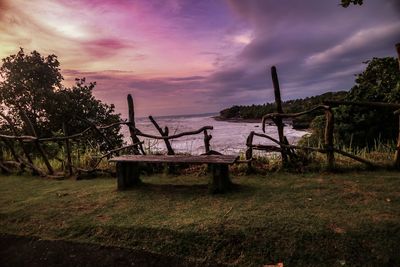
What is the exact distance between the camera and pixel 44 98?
447 inches

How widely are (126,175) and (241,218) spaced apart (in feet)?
8.30

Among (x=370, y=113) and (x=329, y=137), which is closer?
(x=329, y=137)

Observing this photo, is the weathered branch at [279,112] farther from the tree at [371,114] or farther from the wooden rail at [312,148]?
the tree at [371,114]

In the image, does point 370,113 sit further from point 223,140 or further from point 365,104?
point 223,140

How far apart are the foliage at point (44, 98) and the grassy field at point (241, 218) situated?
6473mm

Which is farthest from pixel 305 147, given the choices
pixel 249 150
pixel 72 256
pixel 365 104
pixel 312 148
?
pixel 72 256

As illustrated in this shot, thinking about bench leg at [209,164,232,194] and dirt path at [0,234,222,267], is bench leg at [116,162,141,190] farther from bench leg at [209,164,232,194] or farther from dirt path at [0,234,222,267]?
dirt path at [0,234,222,267]

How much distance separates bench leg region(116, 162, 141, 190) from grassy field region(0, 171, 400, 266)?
207mm

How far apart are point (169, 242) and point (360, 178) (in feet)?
11.2

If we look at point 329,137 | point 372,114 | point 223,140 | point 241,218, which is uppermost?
point 372,114

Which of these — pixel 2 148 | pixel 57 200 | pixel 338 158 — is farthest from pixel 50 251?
pixel 2 148

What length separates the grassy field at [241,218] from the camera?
9.40ft

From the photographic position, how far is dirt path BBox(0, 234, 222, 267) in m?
3.00

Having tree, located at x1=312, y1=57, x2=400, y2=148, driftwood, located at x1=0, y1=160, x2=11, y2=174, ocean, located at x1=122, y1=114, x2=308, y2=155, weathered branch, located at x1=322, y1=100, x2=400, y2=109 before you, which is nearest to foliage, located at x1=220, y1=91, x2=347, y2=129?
ocean, located at x1=122, y1=114, x2=308, y2=155
